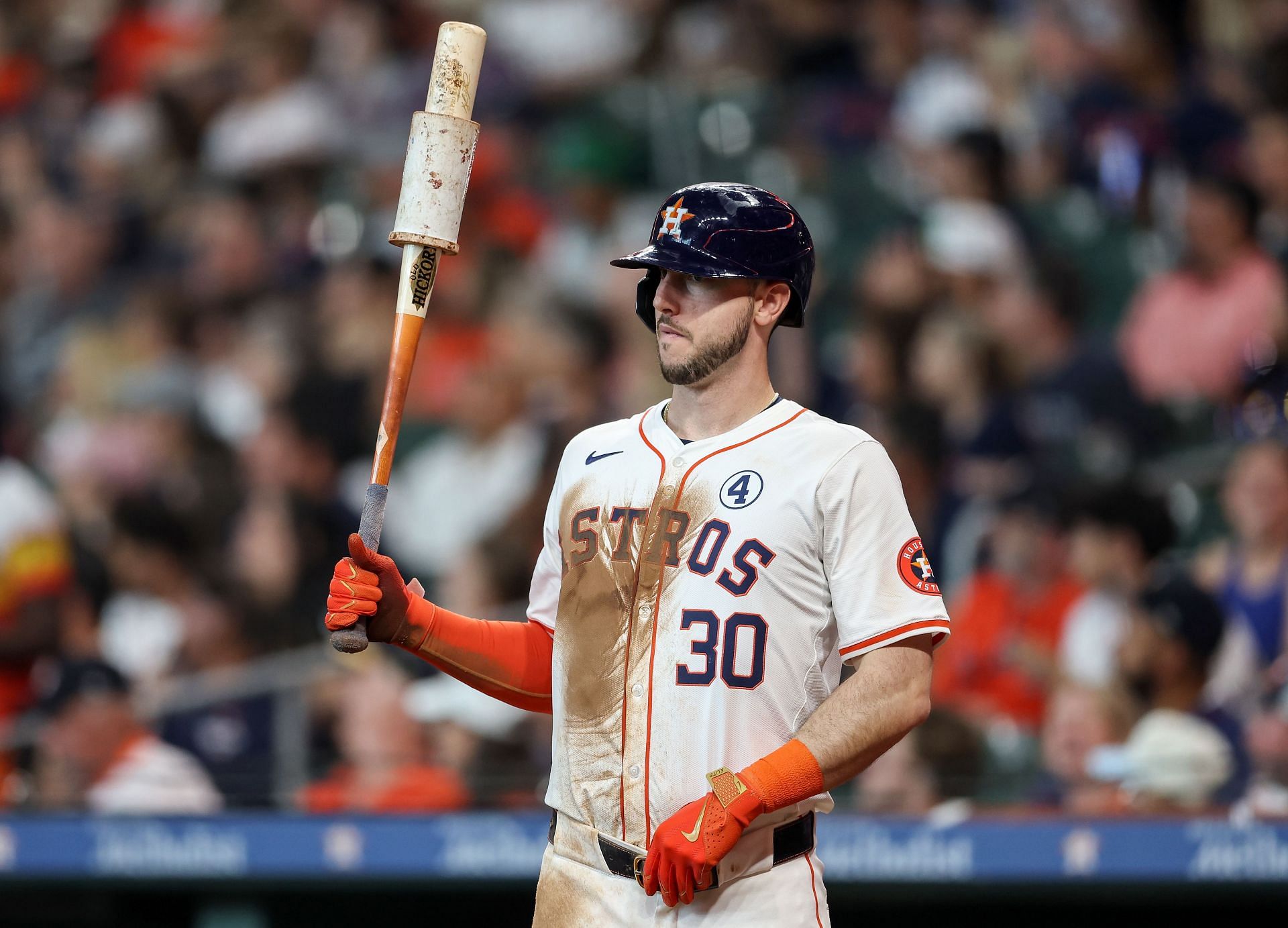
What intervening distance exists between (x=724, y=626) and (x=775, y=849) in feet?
1.13

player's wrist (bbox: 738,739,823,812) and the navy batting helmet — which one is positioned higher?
the navy batting helmet

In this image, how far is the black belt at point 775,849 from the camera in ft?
8.87

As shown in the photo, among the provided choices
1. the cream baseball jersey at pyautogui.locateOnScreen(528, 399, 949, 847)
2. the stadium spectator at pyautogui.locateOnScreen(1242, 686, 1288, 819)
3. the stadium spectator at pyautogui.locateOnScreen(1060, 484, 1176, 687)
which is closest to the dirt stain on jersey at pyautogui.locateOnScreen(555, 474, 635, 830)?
the cream baseball jersey at pyautogui.locateOnScreen(528, 399, 949, 847)

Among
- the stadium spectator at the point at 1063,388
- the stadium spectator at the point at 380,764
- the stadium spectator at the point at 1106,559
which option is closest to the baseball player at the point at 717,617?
the stadium spectator at the point at 380,764

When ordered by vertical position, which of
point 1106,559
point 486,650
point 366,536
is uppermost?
point 1106,559

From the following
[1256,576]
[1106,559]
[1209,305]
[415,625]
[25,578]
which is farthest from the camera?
[25,578]

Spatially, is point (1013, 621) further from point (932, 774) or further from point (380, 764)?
point (380, 764)

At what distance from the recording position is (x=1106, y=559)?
525cm

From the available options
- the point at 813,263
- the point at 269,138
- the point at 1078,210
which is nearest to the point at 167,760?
the point at 813,263

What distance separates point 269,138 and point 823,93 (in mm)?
3021

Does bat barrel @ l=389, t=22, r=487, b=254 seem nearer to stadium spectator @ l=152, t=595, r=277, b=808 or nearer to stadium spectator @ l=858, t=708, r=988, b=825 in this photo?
stadium spectator @ l=858, t=708, r=988, b=825

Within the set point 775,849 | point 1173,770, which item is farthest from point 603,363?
point 775,849

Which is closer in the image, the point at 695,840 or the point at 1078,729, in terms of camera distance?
the point at 695,840

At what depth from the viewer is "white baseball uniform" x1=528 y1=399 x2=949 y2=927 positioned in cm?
268
